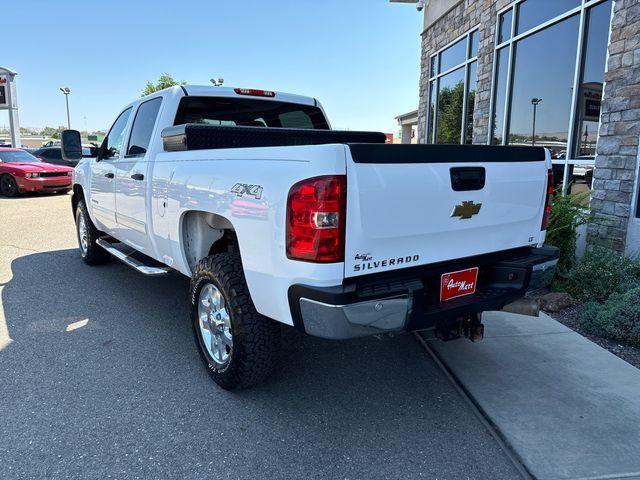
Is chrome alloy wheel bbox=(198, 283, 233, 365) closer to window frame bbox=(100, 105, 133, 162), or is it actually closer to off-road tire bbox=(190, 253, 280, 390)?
off-road tire bbox=(190, 253, 280, 390)

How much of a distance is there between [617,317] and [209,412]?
3.44 metres

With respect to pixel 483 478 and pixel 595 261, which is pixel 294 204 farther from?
pixel 595 261

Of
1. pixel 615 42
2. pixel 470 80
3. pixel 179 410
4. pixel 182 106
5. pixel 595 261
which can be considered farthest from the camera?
pixel 470 80

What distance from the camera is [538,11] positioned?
7.41 m

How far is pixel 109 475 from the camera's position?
2.43m

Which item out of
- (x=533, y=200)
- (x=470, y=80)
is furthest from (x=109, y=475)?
(x=470, y=80)

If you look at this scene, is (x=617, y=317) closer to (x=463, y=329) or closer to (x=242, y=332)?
(x=463, y=329)

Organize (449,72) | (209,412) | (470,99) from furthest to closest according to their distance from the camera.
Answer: (449,72), (470,99), (209,412)

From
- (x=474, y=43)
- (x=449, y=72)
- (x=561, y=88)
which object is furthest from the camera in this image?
(x=449, y=72)

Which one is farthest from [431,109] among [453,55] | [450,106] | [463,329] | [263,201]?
[263,201]

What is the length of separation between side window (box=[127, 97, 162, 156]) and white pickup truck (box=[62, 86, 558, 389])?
0.19 metres

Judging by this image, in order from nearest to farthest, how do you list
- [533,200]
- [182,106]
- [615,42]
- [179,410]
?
[179,410] < [533,200] < [182,106] < [615,42]

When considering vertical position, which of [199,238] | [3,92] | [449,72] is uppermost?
[3,92]

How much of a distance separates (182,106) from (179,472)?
10.2 ft
